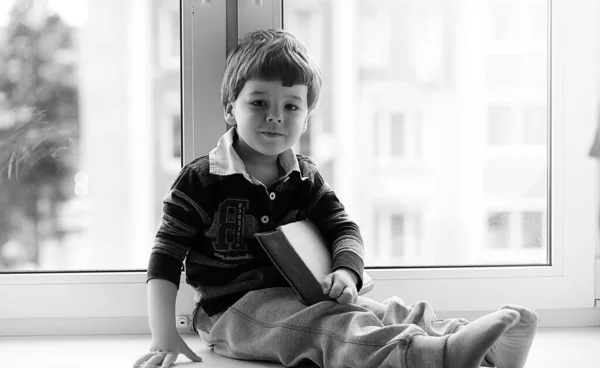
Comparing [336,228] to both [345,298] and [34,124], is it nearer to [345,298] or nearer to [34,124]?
[345,298]

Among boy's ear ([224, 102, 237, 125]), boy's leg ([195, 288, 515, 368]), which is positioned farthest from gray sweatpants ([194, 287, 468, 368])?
boy's ear ([224, 102, 237, 125])

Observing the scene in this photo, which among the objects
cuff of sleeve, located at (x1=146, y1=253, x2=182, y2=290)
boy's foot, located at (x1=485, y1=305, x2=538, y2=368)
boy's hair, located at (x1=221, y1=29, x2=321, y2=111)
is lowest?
boy's foot, located at (x1=485, y1=305, x2=538, y2=368)

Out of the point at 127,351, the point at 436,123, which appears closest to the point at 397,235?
the point at 436,123

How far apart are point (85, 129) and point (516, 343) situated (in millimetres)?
917

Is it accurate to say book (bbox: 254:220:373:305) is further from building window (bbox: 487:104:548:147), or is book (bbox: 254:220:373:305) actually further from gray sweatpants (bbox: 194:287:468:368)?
building window (bbox: 487:104:548:147)

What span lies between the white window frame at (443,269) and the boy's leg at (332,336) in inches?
10.8

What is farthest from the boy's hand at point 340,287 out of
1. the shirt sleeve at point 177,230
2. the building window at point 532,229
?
the building window at point 532,229

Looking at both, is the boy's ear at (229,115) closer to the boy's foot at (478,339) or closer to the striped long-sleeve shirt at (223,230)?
the striped long-sleeve shirt at (223,230)

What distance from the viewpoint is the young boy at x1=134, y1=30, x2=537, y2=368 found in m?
1.13

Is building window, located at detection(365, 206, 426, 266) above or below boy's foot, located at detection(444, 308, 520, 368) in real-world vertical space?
above

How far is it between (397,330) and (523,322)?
170mm

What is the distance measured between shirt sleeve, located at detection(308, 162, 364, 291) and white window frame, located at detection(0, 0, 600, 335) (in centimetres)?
20

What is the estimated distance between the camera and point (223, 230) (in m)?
1.25

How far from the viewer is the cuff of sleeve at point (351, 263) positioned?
Answer: 1.22m
